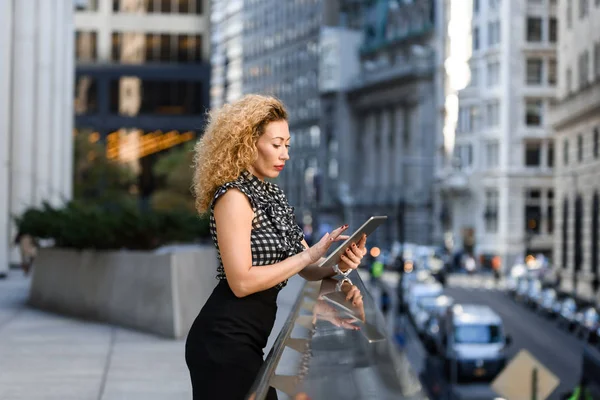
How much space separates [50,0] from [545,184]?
88.8 m

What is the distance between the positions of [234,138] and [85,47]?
259ft

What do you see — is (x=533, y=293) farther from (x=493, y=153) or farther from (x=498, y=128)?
(x=498, y=128)

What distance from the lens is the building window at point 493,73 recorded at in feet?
409

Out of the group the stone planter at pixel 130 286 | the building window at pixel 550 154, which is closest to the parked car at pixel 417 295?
the stone planter at pixel 130 286

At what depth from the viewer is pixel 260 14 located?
18175 cm

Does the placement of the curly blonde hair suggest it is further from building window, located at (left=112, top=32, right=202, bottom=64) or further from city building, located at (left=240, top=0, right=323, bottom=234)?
city building, located at (left=240, top=0, right=323, bottom=234)

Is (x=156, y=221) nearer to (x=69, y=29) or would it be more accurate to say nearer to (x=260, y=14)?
(x=69, y=29)

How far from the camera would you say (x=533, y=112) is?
4754 inches

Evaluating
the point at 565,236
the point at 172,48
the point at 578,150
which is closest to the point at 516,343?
the point at 565,236

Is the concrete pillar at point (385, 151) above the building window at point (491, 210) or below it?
above

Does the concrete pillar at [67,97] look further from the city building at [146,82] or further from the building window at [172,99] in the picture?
the building window at [172,99]

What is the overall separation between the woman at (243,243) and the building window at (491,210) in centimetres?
11018

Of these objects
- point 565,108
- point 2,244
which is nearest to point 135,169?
point 565,108

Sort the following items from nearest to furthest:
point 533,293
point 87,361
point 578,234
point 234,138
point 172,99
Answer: point 234,138 → point 87,361 → point 578,234 → point 533,293 → point 172,99
